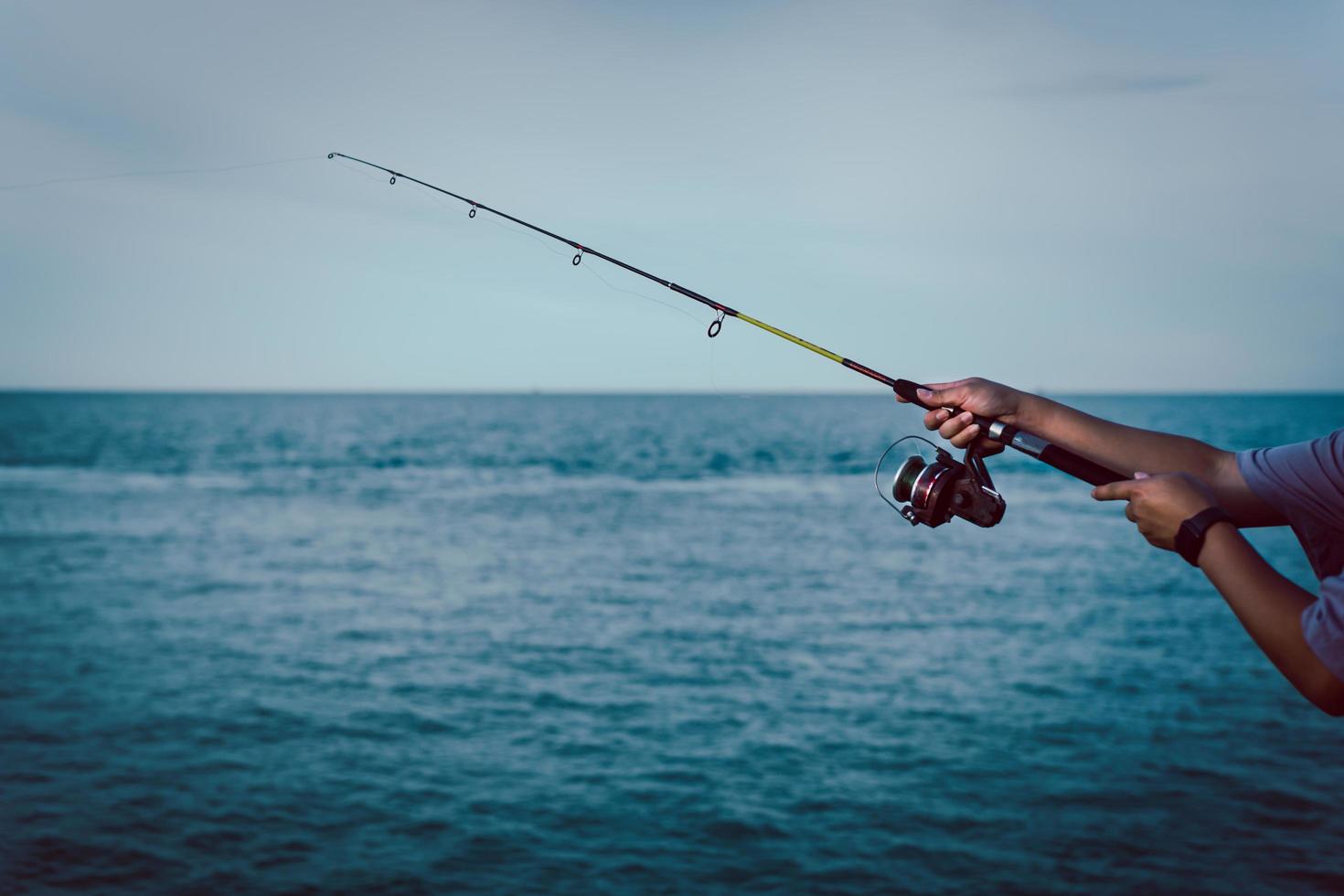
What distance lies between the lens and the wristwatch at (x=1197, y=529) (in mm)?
1730

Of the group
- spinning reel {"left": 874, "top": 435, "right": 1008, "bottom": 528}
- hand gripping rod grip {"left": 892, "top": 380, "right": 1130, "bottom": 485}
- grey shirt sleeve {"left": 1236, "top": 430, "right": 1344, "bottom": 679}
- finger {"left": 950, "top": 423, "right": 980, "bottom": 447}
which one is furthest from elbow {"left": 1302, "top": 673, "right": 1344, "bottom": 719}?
spinning reel {"left": 874, "top": 435, "right": 1008, "bottom": 528}

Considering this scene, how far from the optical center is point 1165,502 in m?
1.80

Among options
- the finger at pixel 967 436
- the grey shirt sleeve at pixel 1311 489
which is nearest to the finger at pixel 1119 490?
the grey shirt sleeve at pixel 1311 489

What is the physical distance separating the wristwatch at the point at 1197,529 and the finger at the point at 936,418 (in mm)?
971

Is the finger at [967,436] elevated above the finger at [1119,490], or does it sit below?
above

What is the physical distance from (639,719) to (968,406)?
26.3ft

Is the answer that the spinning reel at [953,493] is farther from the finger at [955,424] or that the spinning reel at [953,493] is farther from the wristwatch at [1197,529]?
the wristwatch at [1197,529]

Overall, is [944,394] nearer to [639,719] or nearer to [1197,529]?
[1197,529]

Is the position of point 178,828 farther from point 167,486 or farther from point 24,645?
point 167,486

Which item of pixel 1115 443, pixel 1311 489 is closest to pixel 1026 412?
pixel 1115 443

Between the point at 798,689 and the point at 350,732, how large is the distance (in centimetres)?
460

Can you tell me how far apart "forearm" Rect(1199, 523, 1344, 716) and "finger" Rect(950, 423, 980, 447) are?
91 centimetres

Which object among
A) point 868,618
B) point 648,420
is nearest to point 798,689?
point 868,618

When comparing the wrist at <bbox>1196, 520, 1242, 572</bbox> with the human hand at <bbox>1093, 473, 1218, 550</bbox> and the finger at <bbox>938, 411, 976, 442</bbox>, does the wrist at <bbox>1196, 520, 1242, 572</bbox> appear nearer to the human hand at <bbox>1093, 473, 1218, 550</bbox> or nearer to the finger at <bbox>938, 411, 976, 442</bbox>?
the human hand at <bbox>1093, 473, 1218, 550</bbox>
